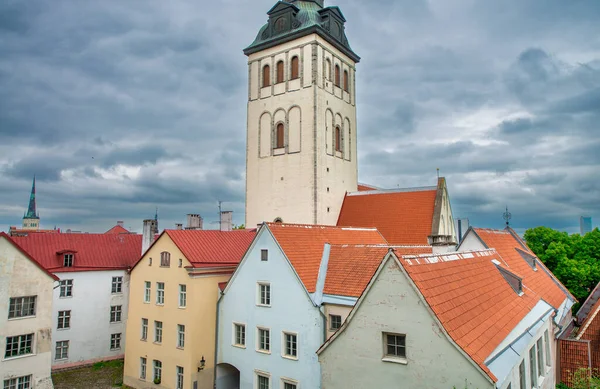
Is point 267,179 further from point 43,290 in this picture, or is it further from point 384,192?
point 43,290

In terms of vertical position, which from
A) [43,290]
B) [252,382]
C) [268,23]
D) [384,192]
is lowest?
[252,382]

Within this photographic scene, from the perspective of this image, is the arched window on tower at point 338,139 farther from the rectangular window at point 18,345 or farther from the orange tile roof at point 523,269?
the rectangular window at point 18,345

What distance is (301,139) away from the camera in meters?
36.7

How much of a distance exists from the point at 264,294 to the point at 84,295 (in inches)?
696

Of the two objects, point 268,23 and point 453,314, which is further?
point 268,23

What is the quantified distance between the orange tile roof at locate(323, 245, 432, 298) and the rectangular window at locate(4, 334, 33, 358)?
16.3m

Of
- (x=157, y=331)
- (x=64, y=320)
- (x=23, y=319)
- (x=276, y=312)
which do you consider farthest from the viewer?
(x=64, y=320)

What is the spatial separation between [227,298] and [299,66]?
21.6 m

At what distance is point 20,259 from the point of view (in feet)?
77.2

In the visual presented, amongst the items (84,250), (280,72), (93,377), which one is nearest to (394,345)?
(93,377)

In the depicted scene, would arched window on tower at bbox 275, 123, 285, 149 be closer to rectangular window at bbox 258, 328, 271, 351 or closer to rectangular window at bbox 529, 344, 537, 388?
rectangular window at bbox 258, 328, 271, 351

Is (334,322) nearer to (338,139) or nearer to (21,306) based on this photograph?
(21,306)

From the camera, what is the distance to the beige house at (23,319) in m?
22.8

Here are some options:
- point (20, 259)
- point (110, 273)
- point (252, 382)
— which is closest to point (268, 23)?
point (110, 273)
